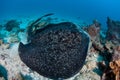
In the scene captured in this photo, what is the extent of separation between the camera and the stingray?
18.0 ft

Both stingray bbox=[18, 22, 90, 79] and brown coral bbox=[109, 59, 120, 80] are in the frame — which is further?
brown coral bbox=[109, 59, 120, 80]

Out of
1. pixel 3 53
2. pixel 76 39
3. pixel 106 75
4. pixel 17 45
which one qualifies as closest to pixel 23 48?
pixel 17 45

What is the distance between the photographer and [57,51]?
5.79m

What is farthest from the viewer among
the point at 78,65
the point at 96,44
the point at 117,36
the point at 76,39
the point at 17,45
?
the point at 117,36

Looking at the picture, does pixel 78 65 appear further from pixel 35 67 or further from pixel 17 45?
pixel 17 45

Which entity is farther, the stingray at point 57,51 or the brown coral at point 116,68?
the brown coral at point 116,68

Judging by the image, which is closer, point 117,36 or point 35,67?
point 35,67

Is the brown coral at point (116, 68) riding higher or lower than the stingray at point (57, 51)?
lower

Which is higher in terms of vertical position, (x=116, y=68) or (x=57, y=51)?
(x=57, y=51)

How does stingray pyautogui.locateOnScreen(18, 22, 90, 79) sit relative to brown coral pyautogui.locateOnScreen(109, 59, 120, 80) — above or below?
above

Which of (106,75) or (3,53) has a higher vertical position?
(3,53)

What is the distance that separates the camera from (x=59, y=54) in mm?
5723

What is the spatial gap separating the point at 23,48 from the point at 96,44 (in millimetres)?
3368

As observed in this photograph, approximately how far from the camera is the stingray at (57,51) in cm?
549
